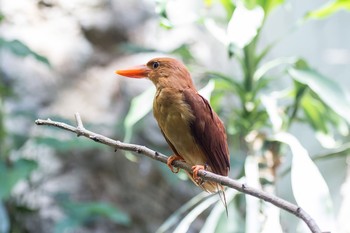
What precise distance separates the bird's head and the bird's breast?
0.08ft

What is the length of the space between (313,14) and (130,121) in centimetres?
59

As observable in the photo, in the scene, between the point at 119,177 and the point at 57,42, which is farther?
the point at 57,42

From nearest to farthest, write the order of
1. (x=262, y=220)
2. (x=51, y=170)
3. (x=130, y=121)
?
1. (x=130, y=121)
2. (x=262, y=220)
3. (x=51, y=170)

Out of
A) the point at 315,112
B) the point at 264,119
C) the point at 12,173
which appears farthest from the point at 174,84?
the point at 12,173

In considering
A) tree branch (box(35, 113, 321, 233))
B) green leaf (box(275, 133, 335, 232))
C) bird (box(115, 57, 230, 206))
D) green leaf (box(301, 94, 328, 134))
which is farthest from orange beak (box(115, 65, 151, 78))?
green leaf (box(301, 94, 328, 134))

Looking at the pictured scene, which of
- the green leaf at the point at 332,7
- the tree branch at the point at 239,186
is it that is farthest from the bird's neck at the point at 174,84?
the green leaf at the point at 332,7

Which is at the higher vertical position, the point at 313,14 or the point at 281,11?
the point at 313,14

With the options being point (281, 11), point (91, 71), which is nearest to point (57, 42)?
point (91, 71)

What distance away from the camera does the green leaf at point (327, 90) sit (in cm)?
130

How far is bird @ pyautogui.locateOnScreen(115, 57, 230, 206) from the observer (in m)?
0.88

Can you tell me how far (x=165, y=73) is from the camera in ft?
3.18

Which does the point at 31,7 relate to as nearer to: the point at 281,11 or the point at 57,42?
the point at 57,42

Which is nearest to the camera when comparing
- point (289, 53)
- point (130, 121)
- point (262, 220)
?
point (130, 121)

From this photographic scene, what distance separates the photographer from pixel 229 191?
138 cm
